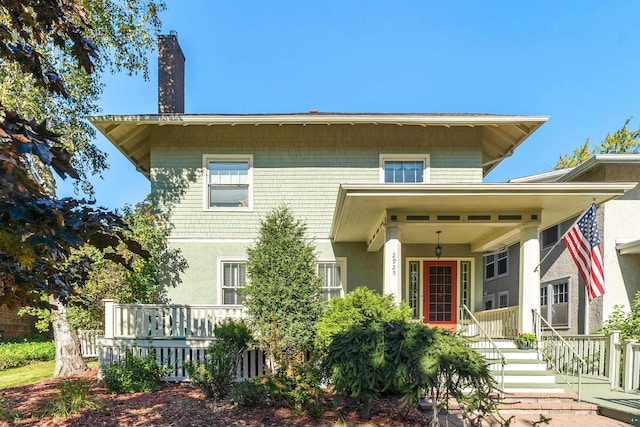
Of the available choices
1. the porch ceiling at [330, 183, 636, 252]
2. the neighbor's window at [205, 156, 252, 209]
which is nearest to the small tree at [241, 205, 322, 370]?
the porch ceiling at [330, 183, 636, 252]

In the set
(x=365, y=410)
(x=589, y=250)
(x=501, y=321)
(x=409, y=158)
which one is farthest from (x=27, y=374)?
(x=589, y=250)

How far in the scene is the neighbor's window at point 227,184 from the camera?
32.5 feet

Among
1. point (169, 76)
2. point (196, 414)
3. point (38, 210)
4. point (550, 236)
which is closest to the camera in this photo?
point (38, 210)

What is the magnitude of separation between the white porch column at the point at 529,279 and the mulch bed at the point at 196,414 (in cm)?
320

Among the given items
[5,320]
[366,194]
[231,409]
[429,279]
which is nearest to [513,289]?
[429,279]

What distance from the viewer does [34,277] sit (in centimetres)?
282

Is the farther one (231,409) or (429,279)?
(429,279)

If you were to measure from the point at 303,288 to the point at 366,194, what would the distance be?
2.49 m

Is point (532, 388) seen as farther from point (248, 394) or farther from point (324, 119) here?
point (324, 119)

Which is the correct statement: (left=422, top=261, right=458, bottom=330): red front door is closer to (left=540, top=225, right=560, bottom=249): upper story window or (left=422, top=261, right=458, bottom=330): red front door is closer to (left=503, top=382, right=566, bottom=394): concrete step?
(left=503, top=382, right=566, bottom=394): concrete step

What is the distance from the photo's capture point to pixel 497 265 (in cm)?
1609

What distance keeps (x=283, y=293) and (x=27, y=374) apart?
7.76m

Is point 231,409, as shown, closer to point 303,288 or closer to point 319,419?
point 319,419

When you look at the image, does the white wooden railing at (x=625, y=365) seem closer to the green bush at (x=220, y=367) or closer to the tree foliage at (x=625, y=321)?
the tree foliage at (x=625, y=321)
